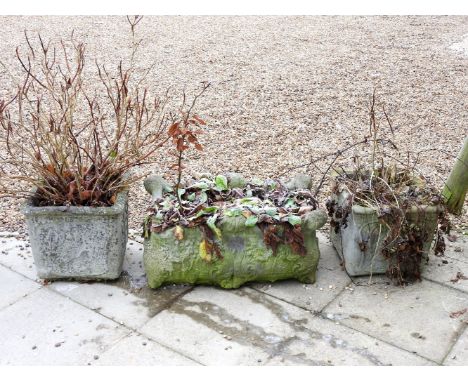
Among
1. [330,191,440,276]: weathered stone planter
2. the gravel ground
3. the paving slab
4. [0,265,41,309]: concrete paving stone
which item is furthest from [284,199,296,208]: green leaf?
[0,265,41,309]: concrete paving stone

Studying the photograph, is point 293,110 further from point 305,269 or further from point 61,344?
point 61,344

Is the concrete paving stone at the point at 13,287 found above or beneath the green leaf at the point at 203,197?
beneath

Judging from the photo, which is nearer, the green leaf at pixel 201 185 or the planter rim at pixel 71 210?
the planter rim at pixel 71 210

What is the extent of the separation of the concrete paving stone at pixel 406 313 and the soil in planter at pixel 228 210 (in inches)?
16.9

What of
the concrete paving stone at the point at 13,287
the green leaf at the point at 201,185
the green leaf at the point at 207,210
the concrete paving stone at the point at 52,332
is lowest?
the concrete paving stone at the point at 52,332

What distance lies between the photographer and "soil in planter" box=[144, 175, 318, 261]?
3.87m

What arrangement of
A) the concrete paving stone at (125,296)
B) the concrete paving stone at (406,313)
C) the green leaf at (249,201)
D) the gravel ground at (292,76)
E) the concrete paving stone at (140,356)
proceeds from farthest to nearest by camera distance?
the gravel ground at (292,76)
the green leaf at (249,201)
the concrete paving stone at (125,296)
the concrete paving stone at (406,313)
the concrete paving stone at (140,356)

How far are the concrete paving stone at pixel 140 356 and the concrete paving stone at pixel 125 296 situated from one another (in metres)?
0.17

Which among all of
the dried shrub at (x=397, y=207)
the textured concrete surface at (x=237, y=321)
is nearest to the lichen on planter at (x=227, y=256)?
the textured concrete surface at (x=237, y=321)

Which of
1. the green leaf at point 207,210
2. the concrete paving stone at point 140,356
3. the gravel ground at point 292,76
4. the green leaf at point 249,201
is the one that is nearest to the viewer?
the concrete paving stone at point 140,356

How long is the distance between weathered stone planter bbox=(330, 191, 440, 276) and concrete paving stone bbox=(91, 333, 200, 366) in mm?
1242

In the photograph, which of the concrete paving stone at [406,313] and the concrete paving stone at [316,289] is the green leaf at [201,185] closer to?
the concrete paving stone at [316,289]

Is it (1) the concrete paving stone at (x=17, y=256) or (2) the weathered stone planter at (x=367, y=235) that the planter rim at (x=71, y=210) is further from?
(2) the weathered stone planter at (x=367, y=235)

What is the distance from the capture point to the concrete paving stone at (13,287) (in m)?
3.98
